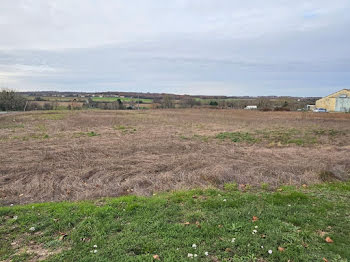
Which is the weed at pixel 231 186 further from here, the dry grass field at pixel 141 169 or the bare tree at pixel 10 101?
the bare tree at pixel 10 101

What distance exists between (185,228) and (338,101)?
63.6 metres

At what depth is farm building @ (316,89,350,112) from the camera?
52.4m

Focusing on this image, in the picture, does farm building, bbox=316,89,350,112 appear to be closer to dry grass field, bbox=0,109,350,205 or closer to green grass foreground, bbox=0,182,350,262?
dry grass field, bbox=0,109,350,205

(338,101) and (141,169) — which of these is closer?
(141,169)

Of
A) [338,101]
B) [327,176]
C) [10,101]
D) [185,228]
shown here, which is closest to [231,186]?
[185,228]

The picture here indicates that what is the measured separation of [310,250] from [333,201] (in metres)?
2.32

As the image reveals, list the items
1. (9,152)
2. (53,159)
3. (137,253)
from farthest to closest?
(9,152) < (53,159) < (137,253)

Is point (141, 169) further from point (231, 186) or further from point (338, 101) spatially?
point (338, 101)

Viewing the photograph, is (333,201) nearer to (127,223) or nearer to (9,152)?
(127,223)

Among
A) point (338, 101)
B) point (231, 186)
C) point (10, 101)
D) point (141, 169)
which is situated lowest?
point (141, 169)

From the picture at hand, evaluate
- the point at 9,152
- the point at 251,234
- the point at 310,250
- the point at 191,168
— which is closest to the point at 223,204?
the point at 251,234

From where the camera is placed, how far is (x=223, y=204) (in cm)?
496

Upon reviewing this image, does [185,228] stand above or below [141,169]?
above

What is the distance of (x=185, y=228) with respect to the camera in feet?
13.2
